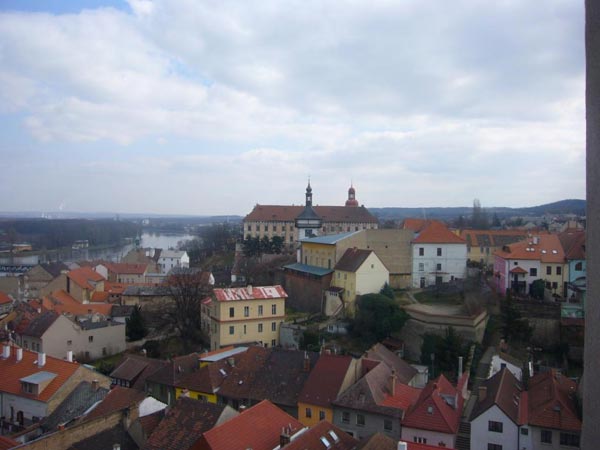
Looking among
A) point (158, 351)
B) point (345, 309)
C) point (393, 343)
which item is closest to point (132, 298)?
point (158, 351)

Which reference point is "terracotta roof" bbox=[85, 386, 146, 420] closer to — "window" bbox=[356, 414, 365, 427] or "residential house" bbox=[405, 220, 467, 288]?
"window" bbox=[356, 414, 365, 427]

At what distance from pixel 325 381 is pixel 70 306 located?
25110mm

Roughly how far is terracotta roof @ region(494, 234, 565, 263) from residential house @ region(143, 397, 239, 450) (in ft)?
69.7

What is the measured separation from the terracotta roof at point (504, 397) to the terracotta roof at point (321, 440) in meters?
4.83

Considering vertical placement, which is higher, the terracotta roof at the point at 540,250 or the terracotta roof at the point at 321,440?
the terracotta roof at the point at 540,250

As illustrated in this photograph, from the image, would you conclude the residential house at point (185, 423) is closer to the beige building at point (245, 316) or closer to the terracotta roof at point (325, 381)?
the terracotta roof at point (325, 381)

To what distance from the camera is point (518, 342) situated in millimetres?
26594

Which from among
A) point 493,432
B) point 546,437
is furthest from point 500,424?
point 546,437

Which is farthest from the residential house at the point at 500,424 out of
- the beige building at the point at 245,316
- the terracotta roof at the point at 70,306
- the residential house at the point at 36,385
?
the terracotta roof at the point at 70,306

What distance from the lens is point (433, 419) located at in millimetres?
18109

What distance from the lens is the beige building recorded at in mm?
30516

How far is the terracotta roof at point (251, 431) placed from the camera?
551 inches

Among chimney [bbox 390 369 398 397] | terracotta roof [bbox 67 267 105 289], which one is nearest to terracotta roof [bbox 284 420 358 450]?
chimney [bbox 390 369 398 397]

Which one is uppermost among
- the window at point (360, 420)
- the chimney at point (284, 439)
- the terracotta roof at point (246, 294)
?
the terracotta roof at point (246, 294)
